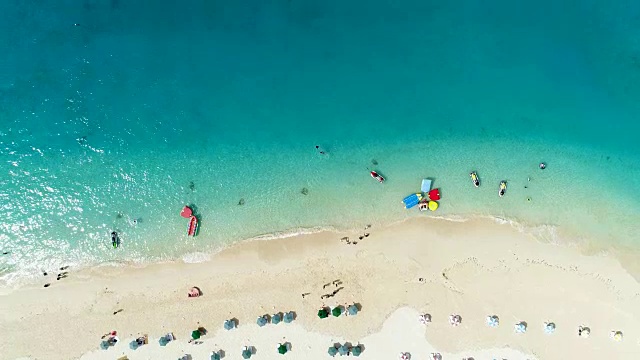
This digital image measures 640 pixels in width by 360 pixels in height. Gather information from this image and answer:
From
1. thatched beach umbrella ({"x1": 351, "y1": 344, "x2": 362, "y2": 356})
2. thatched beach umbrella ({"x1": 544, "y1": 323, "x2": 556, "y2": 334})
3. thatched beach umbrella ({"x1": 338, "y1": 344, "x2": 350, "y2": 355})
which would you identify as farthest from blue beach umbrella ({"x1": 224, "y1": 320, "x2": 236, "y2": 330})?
thatched beach umbrella ({"x1": 544, "y1": 323, "x2": 556, "y2": 334})

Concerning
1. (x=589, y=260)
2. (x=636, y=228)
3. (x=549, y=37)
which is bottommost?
(x=589, y=260)

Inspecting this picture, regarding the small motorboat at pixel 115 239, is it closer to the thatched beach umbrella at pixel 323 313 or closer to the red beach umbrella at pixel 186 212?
the red beach umbrella at pixel 186 212

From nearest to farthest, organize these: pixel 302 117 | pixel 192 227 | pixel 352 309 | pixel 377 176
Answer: pixel 352 309 < pixel 192 227 < pixel 377 176 < pixel 302 117

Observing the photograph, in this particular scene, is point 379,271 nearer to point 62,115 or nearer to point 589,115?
point 589,115

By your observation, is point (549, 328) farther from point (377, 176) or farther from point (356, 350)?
point (377, 176)

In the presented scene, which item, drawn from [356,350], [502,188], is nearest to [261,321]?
[356,350]

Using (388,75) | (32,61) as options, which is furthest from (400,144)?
(32,61)
